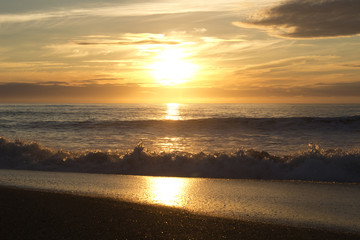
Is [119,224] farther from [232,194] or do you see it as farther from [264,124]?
[264,124]

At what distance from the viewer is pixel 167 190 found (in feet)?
28.3

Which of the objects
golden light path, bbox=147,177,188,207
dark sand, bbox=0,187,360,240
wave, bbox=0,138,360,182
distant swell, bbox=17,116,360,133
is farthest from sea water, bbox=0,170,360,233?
distant swell, bbox=17,116,360,133

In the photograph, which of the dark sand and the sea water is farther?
the sea water

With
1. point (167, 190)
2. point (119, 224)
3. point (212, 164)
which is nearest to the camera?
point (119, 224)

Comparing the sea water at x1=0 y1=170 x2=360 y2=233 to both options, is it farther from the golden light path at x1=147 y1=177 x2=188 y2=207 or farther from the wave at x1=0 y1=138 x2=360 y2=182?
the wave at x1=0 y1=138 x2=360 y2=182

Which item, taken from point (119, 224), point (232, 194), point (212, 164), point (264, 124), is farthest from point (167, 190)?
point (264, 124)

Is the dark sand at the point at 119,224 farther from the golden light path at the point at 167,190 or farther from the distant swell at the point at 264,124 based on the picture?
the distant swell at the point at 264,124

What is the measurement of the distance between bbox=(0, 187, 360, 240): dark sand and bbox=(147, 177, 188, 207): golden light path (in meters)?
0.64

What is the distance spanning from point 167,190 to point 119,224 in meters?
3.22

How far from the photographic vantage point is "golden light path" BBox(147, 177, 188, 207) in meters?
7.37

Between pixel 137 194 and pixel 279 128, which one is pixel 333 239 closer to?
pixel 137 194

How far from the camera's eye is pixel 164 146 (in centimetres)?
1838

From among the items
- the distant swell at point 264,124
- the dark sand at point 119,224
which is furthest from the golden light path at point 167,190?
the distant swell at point 264,124

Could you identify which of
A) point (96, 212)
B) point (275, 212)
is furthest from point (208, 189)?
point (96, 212)
